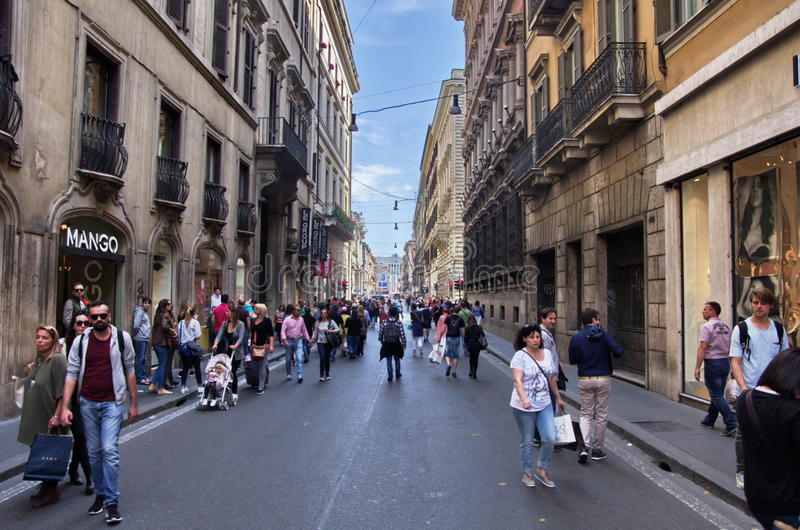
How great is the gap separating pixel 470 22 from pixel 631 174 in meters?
30.9

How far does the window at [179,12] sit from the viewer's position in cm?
1512

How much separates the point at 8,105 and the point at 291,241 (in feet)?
66.1

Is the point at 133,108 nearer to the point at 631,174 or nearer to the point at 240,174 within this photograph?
the point at 240,174

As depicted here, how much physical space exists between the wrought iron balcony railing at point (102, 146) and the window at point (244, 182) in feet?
31.0

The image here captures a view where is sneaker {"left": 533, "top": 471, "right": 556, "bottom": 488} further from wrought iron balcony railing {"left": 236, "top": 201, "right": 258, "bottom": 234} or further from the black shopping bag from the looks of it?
wrought iron balcony railing {"left": 236, "top": 201, "right": 258, "bottom": 234}

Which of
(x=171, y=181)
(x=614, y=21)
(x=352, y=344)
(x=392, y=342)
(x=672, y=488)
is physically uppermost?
(x=614, y=21)

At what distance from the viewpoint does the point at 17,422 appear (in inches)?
323

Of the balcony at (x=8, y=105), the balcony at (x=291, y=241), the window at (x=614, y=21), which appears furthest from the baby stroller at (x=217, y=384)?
the balcony at (x=291, y=241)

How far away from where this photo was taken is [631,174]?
1190 cm

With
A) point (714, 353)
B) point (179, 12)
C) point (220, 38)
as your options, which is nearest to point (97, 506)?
point (714, 353)

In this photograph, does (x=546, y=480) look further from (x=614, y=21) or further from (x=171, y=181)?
(x=171, y=181)

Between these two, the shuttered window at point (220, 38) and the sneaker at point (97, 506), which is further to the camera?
the shuttered window at point (220, 38)

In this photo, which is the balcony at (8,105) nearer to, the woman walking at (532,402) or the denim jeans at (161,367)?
the denim jeans at (161,367)

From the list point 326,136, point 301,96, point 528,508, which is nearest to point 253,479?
point 528,508
